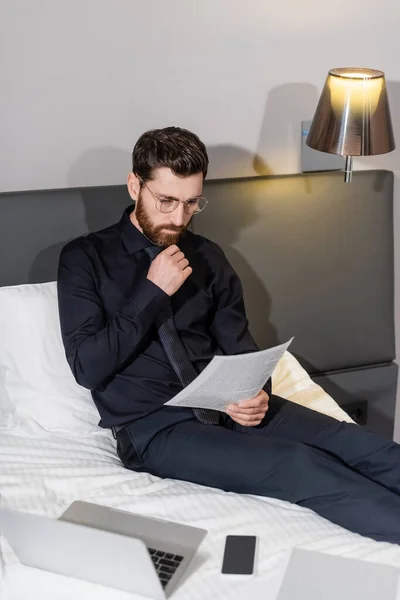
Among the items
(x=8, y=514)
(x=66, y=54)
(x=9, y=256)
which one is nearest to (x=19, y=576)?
(x=8, y=514)

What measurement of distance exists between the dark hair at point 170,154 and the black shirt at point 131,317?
156mm

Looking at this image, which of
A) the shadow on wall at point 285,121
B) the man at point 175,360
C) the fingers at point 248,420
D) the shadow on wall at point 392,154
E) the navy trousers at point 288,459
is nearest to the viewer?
the navy trousers at point 288,459

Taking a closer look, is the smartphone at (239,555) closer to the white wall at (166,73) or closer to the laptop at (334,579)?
the laptop at (334,579)

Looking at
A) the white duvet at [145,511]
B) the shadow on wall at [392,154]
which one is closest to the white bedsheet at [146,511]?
the white duvet at [145,511]

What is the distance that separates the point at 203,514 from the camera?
5.69 ft

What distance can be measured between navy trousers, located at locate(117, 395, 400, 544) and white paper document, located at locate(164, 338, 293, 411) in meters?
0.10

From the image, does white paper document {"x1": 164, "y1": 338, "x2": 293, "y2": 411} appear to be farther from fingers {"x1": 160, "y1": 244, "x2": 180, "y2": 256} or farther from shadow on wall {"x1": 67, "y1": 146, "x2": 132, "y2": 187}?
shadow on wall {"x1": 67, "y1": 146, "x2": 132, "y2": 187}

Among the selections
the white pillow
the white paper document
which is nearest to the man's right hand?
the white paper document

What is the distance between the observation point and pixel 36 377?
2.10m

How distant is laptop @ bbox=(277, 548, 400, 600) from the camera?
1474mm

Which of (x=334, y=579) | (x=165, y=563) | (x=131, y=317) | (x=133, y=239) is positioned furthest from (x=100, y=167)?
(x=334, y=579)

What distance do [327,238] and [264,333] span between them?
0.36m

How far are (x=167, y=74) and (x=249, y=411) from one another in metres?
1.06

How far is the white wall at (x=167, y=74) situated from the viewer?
7.48ft
